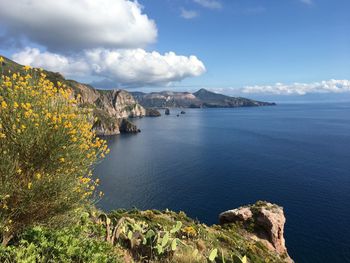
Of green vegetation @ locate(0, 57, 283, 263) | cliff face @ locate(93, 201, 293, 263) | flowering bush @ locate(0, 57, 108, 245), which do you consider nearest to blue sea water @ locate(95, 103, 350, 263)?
cliff face @ locate(93, 201, 293, 263)

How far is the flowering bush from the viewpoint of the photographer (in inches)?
362

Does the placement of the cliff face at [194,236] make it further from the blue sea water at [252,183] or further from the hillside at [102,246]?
the blue sea water at [252,183]

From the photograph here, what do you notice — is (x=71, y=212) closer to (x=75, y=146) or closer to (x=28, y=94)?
(x=75, y=146)

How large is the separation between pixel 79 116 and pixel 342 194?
78.2m

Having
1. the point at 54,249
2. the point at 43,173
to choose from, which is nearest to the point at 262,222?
the point at 54,249

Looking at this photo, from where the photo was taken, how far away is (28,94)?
9.82 metres

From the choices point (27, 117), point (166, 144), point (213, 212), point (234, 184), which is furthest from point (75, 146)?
point (166, 144)

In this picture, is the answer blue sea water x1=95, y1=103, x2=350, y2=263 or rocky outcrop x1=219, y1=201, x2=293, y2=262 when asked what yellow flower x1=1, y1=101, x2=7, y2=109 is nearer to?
rocky outcrop x1=219, y1=201, x2=293, y2=262

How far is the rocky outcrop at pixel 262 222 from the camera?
131ft

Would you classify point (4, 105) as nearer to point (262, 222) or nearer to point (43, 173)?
point (43, 173)

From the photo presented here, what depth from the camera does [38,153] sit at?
9.83 metres

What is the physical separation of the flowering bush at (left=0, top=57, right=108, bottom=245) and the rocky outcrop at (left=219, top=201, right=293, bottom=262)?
33.6 meters

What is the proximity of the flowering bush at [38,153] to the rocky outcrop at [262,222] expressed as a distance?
33634 mm

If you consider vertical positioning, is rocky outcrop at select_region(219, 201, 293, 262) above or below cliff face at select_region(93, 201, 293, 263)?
below
